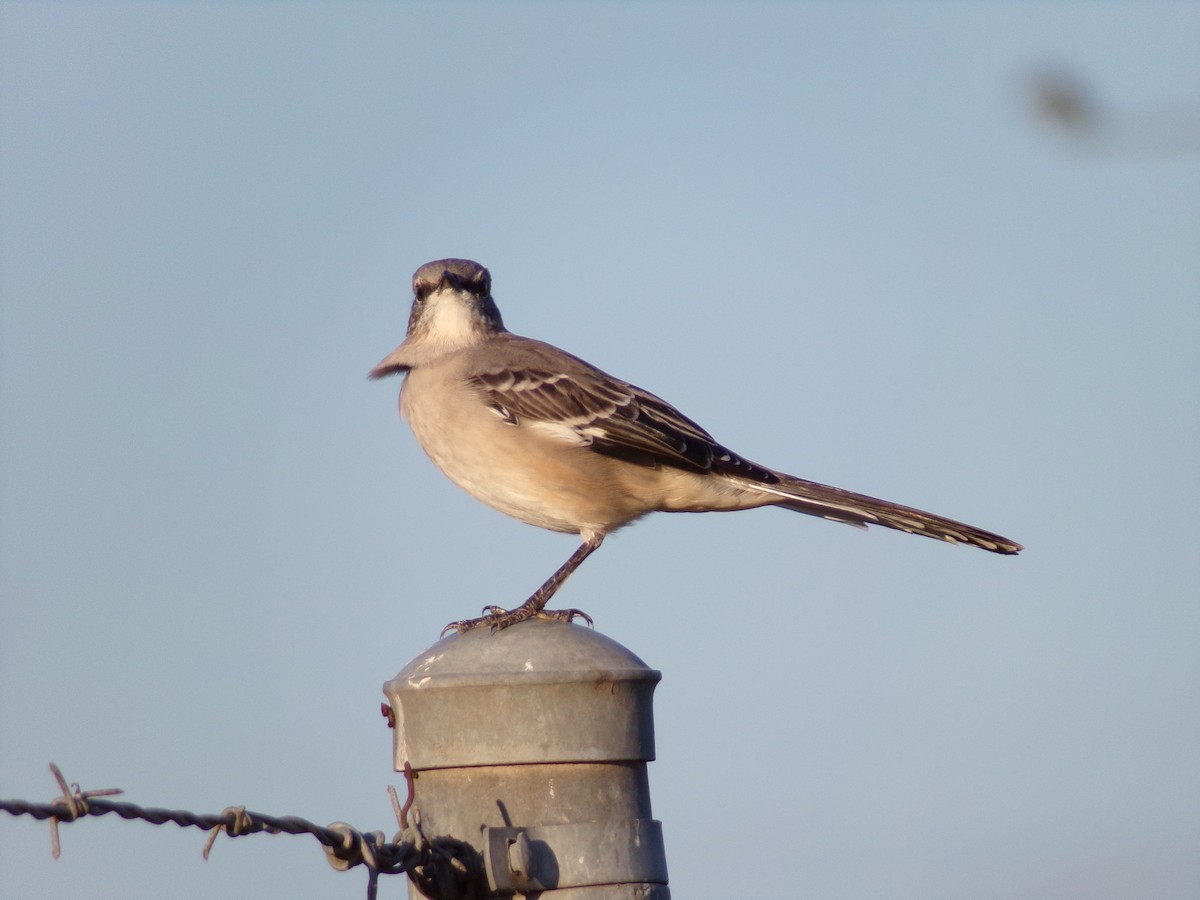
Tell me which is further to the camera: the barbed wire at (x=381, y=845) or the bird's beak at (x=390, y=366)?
the bird's beak at (x=390, y=366)

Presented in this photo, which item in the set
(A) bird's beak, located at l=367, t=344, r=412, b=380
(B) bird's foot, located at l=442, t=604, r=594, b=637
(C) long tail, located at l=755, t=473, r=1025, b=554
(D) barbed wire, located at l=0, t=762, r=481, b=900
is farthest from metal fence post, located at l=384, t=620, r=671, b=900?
(A) bird's beak, located at l=367, t=344, r=412, b=380

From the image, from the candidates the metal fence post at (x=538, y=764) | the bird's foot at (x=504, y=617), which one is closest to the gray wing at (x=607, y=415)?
the bird's foot at (x=504, y=617)

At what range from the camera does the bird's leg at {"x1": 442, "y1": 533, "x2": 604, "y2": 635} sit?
5.66 metres

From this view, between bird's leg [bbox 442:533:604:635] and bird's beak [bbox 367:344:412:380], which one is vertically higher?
bird's beak [bbox 367:344:412:380]

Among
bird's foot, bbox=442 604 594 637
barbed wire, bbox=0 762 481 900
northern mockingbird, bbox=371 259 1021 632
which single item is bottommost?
→ barbed wire, bbox=0 762 481 900

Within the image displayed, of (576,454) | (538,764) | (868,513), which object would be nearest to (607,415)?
(576,454)

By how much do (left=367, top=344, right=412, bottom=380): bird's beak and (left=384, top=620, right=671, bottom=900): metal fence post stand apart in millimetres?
4725

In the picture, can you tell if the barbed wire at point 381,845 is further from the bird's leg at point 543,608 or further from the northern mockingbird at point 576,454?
the northern mockingbird at point 576,454

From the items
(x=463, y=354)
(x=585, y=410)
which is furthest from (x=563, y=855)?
(x=463, y=354)

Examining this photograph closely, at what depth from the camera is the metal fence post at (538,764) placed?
12.0 ft

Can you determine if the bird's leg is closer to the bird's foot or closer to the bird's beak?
the bird's foot

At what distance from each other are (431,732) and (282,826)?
1.57ft

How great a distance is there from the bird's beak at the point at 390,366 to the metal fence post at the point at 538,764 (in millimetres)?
4725

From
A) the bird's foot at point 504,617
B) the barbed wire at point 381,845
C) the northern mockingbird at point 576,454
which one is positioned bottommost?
the barbed wire at point 381,845
